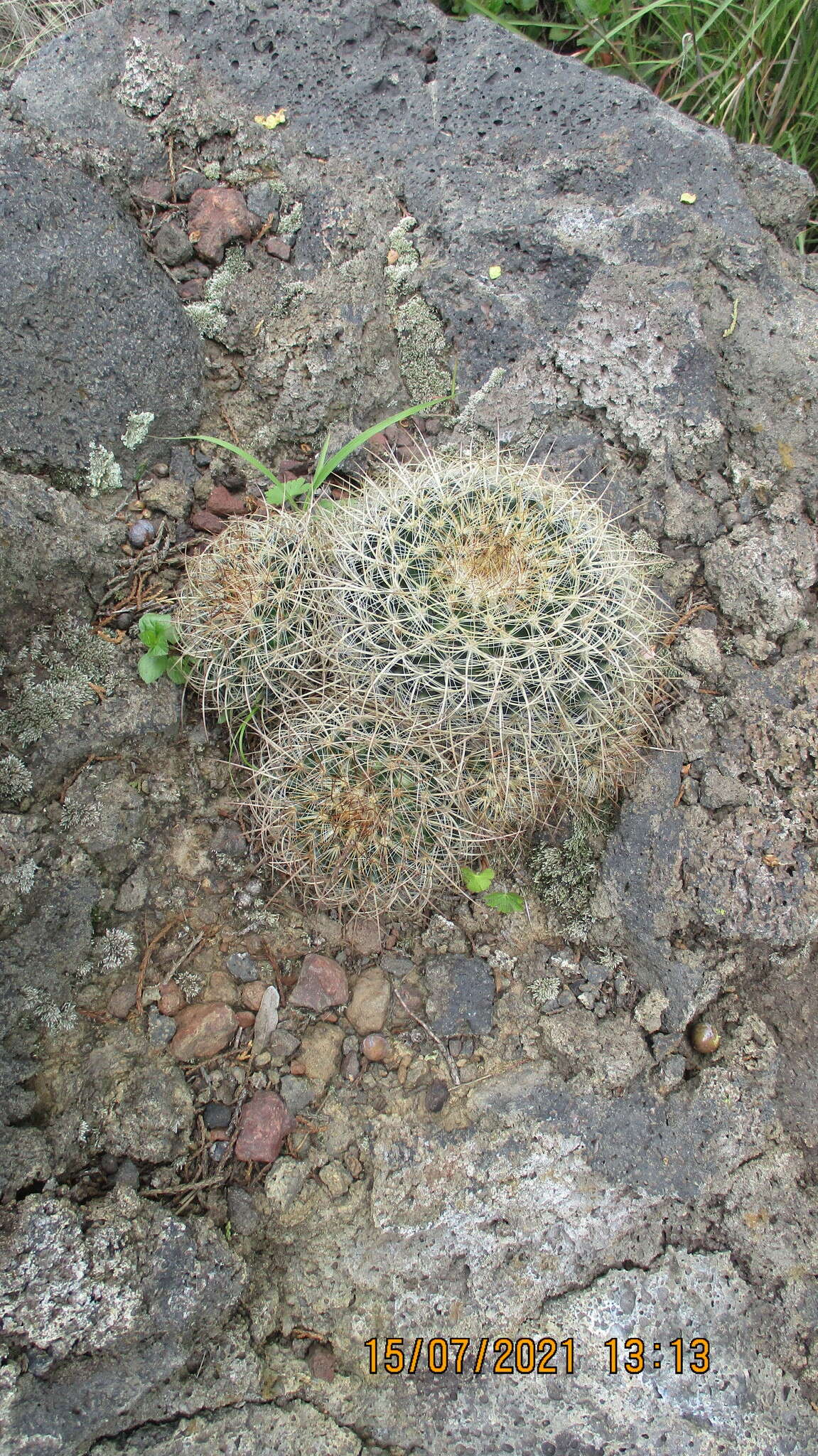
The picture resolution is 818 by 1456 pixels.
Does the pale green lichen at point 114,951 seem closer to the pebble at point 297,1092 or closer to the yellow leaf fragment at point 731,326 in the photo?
the pebble at point 297,1092

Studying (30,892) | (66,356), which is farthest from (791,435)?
(30,892)

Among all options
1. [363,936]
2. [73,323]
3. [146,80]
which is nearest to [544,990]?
[363,936]

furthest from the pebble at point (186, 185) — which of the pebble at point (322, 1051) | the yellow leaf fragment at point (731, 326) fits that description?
the pebble at point (322, 1051)

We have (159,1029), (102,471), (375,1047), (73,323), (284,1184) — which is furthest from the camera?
(102,471)

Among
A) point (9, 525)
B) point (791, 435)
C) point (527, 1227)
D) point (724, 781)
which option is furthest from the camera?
point (791, 435)

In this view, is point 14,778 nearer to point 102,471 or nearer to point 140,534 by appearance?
point 140,534

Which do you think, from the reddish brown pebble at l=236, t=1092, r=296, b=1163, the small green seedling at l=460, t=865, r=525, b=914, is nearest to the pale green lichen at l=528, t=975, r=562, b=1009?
the small green seedling at l=460, t=865, r=525, b=914

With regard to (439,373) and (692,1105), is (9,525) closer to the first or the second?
(439,373)
